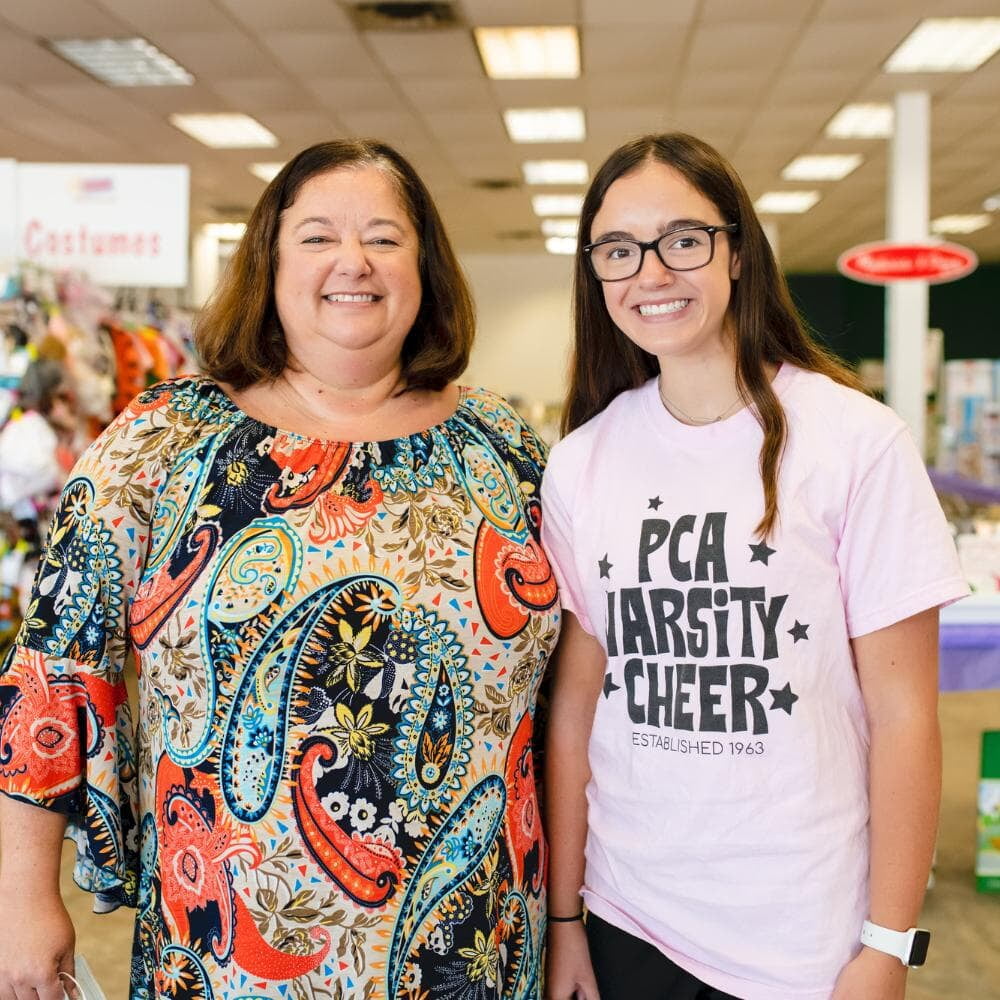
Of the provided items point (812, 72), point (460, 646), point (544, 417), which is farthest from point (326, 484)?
point (544, 417)

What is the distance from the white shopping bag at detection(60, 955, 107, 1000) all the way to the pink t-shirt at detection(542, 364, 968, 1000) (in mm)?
647

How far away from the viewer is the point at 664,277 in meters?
1.24

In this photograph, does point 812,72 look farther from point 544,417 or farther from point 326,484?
point 326,484

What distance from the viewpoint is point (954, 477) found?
7199 millimetres

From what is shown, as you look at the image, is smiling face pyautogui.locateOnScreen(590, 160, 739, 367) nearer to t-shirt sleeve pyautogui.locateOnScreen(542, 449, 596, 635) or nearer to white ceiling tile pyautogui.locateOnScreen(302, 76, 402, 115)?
t-shirt sleeve pyautogui.locateOnScreen(542, 449, 596, 635)

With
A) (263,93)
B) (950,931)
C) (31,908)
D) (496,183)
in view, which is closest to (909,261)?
(496,183)

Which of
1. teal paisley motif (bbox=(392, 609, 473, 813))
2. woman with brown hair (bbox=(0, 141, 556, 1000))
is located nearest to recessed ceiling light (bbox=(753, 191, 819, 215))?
woman with brown hair (bbox=(0, 141, 556, 1000))

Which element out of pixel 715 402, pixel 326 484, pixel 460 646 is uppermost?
pixel 715 402

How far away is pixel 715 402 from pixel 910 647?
0.38 metres

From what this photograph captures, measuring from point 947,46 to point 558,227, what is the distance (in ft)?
20.2

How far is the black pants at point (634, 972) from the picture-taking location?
1.24 meters

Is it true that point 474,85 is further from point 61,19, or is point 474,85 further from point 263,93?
point 61,19

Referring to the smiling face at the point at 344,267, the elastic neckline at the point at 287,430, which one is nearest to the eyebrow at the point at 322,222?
the smiling face at the point at 344,267

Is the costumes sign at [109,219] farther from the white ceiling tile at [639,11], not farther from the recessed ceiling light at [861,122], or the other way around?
the recessed ceiling light at [861,122]
